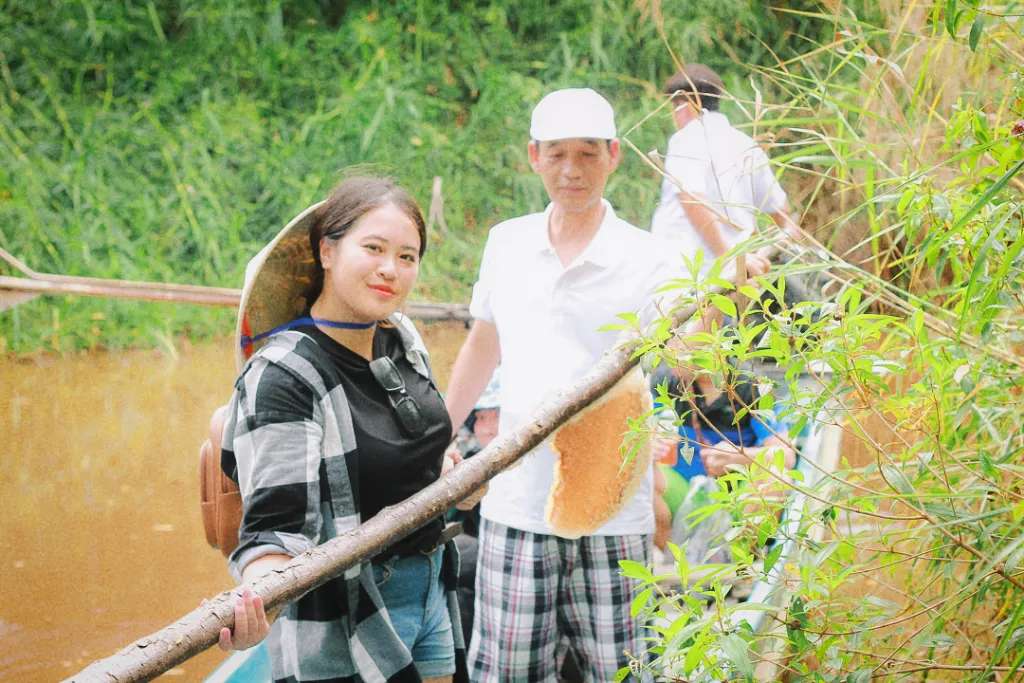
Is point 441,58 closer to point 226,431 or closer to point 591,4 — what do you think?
point 591,4

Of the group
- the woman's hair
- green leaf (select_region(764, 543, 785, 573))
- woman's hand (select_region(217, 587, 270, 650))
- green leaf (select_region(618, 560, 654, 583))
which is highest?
the woman's hair

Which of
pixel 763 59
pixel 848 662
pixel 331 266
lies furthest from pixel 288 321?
pixel 763 59

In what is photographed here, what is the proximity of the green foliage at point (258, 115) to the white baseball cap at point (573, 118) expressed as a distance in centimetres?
439

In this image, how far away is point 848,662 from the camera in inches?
53.2

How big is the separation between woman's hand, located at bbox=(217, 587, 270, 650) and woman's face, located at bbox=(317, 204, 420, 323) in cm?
43

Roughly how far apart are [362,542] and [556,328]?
0.65m

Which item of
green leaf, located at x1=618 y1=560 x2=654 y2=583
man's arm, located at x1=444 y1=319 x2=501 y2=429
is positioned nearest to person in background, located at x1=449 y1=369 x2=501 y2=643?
man's arm, located at x1=444 y1=319 x2=501 y2=429

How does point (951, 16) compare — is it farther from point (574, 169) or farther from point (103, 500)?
point (103, 500)

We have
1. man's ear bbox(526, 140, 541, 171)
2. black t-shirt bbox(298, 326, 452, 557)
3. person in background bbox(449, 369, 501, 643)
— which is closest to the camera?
black t-shirt bbox(298, 326, 452, 557)

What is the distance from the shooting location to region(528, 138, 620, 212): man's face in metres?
1.94

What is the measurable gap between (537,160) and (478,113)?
5.16 metres

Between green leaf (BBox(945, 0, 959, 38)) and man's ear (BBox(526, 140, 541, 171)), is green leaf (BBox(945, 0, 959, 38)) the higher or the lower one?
the higher one

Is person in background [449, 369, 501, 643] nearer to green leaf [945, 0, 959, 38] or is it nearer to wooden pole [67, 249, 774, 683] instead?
wooden pole [67, 249, 774, 683]

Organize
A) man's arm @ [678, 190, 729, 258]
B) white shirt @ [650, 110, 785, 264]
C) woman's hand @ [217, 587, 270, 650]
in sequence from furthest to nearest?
white shirt @ [650, 110, 785, 264] → man's arm @ [678, 190, 729, 258] → woman's hand @ [217, 587, 270, 650]
